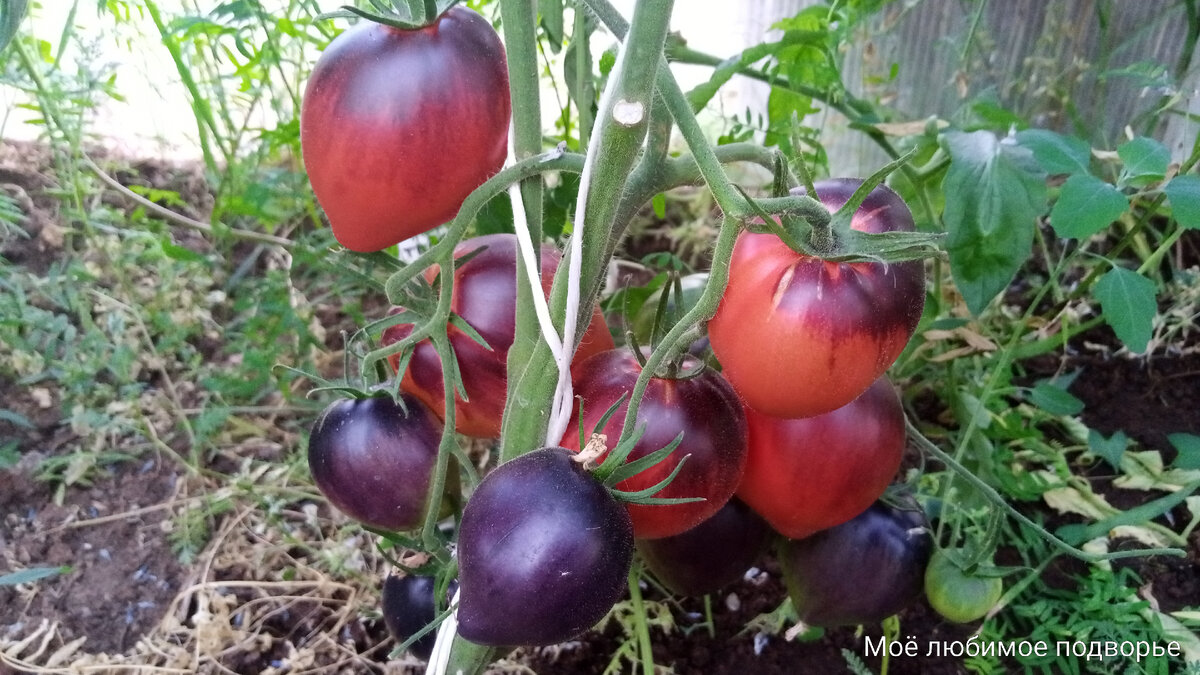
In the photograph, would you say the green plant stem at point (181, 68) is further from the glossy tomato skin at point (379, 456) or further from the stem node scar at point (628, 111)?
the stem node scar at point (628, 111)

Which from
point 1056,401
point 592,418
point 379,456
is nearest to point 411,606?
point 379,456

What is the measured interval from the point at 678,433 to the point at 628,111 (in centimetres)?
18

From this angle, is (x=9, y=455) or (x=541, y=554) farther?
(x=9, y=455)

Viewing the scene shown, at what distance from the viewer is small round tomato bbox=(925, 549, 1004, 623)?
589mm

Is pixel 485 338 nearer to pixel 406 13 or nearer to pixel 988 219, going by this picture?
pixel 406 13

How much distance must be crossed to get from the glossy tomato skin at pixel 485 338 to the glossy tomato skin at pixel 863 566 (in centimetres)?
23

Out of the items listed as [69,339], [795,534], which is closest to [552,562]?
[795,534]

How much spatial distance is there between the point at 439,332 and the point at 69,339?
22.4 inches

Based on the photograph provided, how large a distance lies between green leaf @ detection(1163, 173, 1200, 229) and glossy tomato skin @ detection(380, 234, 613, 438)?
405 millimetres

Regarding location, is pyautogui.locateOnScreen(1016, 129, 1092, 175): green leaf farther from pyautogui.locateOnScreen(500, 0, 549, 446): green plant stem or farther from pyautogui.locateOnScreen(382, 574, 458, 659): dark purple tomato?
pyautogui.locateOnScreen(382, 574, 458, 659): dark purple tomato

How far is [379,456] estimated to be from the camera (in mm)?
535

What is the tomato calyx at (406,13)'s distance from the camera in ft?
1.35

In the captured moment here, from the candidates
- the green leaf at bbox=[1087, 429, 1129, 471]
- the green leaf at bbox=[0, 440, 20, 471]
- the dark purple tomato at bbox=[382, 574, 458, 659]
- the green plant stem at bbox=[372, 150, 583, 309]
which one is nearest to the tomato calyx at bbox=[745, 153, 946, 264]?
the green plant stem at bbox=[372, 150, 583, 309]

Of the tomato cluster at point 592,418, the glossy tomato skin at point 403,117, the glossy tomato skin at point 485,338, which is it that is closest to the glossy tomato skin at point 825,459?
the tomato cluster at point 592,418
